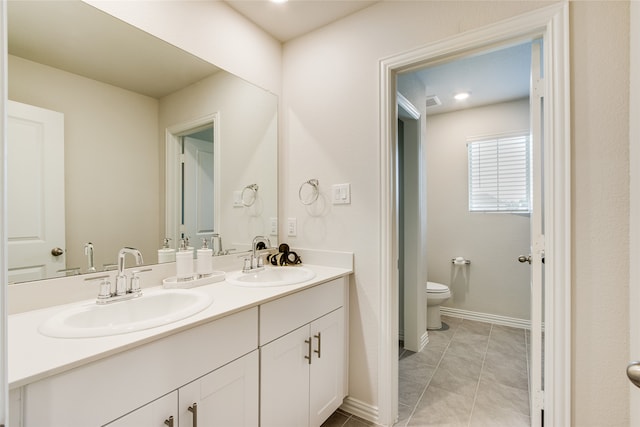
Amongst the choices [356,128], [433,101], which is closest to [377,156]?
[356,128]

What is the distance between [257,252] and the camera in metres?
1.85

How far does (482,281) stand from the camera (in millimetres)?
3295

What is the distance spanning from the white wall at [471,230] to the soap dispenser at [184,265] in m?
2.96

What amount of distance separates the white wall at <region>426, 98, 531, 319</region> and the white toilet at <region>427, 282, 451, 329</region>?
531 mm

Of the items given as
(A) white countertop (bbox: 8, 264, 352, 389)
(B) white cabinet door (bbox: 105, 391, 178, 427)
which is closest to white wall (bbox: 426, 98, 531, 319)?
(A) white countertop (bbox: 8, 264, 352, 389)

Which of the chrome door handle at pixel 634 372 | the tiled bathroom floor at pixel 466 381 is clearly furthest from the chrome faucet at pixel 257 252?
the chrome door handle at pixel 634 372

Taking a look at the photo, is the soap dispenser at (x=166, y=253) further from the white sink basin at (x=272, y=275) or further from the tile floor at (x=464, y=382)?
the tile floor at (x=464, y=382)

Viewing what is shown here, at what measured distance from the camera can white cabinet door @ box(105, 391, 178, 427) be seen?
2.63 ft

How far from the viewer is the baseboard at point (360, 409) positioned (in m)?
1.68

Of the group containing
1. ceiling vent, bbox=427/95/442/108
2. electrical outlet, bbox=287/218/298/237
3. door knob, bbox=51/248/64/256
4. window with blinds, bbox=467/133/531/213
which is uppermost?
ceiling vent, bbox=427/95/442/108

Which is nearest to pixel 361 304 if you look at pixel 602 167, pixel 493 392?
pixel 493 392

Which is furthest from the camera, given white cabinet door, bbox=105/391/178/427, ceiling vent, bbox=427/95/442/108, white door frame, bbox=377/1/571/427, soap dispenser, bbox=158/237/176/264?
ceiling vent, bbox=427/95/442/108

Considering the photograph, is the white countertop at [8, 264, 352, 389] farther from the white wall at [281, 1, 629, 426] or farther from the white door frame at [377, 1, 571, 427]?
the white door frame at [377, 1, 571, 427]

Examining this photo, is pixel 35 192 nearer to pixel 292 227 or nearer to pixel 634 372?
pixel 292 227
